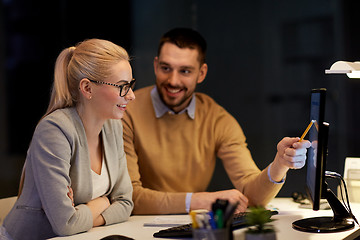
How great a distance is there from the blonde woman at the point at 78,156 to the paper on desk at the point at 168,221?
5.3 inches

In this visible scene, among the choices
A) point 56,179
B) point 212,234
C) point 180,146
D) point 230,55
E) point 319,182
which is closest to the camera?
point 212,234

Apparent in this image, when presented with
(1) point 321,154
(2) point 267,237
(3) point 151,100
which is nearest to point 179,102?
(3) point 151,100

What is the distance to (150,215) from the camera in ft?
7.32

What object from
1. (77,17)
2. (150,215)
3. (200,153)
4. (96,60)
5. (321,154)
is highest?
(77,17)

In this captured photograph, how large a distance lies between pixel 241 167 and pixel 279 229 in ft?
2.42

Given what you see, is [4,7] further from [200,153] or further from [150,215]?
[150,215]

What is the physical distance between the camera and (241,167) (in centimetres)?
255

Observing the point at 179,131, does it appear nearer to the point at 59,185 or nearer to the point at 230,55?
the point at 59,185

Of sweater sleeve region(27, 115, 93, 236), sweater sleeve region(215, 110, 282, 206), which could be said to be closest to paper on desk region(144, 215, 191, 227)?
sweater sleeve region(27, 115, 93, 236)

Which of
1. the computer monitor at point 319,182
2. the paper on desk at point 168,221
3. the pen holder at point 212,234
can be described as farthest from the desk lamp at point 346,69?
the pen holder at point 212,234

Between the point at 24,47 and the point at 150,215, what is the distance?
2.22 metres

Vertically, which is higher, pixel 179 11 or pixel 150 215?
pixel 179 11

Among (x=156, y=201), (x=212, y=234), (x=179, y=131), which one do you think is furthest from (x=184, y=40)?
(x=212, y=234)

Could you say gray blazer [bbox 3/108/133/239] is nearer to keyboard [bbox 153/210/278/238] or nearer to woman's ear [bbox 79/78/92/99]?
woman's ear [bbox 79/78/92/99]
